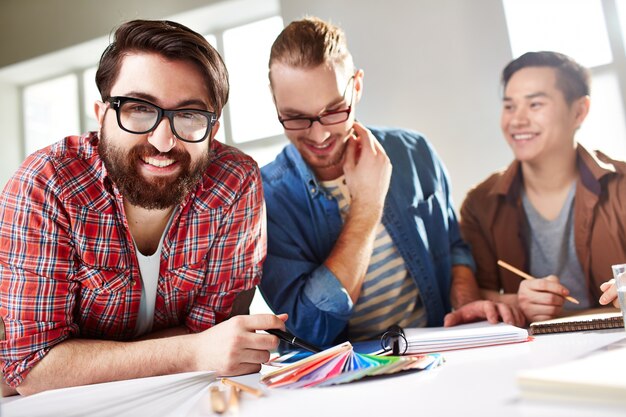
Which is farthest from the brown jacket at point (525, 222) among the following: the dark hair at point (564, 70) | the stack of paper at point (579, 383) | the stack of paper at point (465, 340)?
the stack of paper at point (579, 383)

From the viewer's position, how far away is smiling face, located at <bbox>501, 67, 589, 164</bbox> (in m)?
1.99

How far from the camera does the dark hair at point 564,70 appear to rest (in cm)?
200

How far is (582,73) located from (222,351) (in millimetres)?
1620

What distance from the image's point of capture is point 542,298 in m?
1.64

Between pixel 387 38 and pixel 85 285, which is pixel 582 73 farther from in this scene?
pixel 85 285

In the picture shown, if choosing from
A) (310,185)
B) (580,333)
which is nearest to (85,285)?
(310,185)

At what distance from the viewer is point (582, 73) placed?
2.00 metres

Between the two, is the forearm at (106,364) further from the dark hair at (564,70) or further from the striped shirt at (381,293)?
the dark hair at (564,70)

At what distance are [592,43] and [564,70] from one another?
0.44 ft

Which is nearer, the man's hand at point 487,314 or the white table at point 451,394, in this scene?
the white table at point 451,394

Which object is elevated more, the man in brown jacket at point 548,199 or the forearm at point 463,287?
the man in brown jacket at point 548,199

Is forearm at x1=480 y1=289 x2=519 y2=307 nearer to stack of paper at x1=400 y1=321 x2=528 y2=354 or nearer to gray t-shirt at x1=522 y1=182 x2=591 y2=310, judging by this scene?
gray t-shirt at x1=522 y1=182 x2=591 y2=310

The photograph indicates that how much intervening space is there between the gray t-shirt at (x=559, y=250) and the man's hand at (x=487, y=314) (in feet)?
A: 1.19

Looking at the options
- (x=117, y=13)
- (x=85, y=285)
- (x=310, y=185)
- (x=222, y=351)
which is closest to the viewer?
(x=222, y=351)
